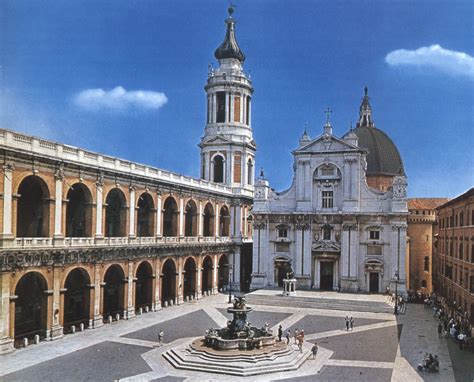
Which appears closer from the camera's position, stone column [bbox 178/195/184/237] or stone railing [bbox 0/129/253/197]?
stone railing [bbox 0/129/253/197]

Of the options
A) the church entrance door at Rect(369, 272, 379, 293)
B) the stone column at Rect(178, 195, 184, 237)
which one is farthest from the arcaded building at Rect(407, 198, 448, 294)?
the stone column at Rect(178, 195, 184, 237)

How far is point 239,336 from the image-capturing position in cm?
3322

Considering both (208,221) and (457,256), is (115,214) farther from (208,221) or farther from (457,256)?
(457,256)

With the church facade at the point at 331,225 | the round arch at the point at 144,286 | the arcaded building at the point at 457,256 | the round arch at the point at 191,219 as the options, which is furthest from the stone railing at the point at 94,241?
the arcaded building at the point at 457,256

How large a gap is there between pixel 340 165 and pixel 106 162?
2828 centimetres

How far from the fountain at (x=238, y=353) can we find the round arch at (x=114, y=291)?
13063 mm

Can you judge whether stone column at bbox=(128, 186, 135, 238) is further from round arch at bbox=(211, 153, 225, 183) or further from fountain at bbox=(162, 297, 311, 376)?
round arch at bbox=(211, 153, 225, 183)

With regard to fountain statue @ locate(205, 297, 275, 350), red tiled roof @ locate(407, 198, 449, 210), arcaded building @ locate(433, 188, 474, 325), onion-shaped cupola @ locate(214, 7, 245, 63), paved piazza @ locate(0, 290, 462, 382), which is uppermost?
onion-shaped cupola @ locate(214, 7, 245, 63)

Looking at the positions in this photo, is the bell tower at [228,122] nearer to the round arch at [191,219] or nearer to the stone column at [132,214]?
the round arch at [191,219]

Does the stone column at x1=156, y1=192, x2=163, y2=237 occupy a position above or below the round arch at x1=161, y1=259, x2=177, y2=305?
above

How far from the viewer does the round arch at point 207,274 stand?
6221cm

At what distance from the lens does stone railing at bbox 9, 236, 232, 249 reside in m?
35.0

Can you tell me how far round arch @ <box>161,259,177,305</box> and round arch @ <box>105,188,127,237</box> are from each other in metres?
6.94

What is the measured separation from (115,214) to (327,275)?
85.5ft
